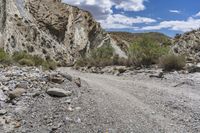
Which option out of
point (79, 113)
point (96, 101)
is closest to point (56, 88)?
point (96, 101)

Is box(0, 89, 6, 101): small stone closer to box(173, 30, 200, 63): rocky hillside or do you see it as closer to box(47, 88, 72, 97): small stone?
box(47, 88, 72, 97): small stone

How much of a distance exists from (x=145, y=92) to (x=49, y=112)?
4688 mm

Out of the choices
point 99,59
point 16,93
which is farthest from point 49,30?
point 16,93

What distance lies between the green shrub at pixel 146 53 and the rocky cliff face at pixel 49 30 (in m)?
12.7

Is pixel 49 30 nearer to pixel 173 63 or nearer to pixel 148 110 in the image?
pixel 173 63

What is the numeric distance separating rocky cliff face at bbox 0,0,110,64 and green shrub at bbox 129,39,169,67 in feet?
41.5

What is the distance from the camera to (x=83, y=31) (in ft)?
162

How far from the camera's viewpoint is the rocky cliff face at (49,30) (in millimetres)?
34688

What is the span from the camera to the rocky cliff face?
34.7 meters

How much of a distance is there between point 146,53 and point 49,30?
19.7 metres

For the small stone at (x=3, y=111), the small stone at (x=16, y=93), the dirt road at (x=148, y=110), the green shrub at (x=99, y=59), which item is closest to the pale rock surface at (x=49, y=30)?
the green shrub at (x=99, y=59)

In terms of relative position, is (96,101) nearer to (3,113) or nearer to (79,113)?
(79,113)

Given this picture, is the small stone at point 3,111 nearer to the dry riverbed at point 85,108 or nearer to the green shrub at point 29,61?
the dry riverbed at point 85,108

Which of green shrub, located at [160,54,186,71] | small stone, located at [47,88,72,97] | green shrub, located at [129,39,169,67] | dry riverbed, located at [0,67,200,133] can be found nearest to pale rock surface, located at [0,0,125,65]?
green shrub, located at [129,39,169,67]
